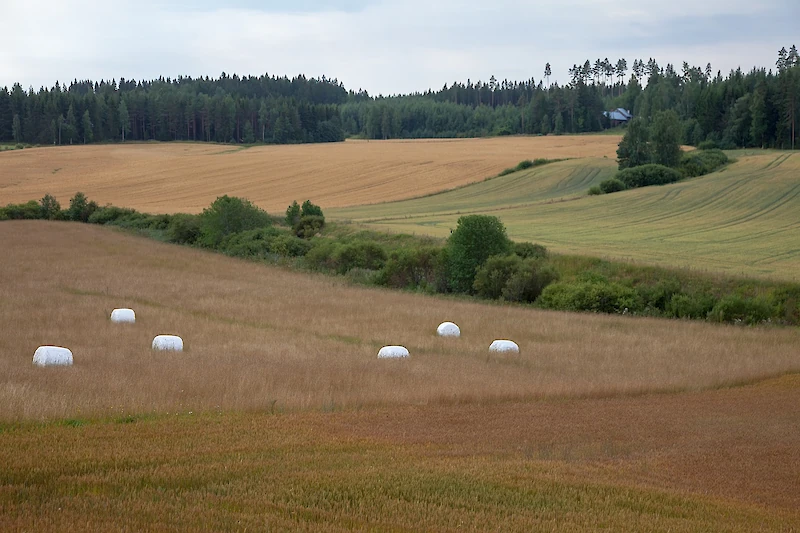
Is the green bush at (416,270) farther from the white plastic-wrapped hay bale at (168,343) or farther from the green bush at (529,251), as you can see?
the white plastic-wrapped hay bale at (168,343)

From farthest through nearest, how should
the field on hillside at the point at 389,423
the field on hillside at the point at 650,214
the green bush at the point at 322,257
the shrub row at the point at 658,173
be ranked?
the shrub row at the point at 658,173 → the green bush at the point at 322,257 → the field on hillside at the point at 650,214 → the field on hillside at the point at 389,423

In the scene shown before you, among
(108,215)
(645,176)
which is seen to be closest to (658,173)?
(645,176)

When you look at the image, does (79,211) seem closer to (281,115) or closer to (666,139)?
(666,139)

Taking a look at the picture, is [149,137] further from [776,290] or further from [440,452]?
[440,452]

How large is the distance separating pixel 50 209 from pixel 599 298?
57.5 metres

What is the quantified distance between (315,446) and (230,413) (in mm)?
3018

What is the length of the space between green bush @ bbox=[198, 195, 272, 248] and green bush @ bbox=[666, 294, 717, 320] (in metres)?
33.2

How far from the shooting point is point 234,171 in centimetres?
10488

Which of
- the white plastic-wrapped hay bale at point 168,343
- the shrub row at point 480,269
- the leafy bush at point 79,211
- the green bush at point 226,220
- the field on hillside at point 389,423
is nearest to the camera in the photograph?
the field on hillside at point 389,423

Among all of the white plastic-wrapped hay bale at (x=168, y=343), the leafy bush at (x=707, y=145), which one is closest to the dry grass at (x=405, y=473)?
the white plastic-wrapped hay bale at (x=168, y=343)

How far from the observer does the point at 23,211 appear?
75.3 m

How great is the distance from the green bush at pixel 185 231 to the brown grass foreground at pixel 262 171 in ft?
47.8

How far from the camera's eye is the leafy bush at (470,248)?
4125 cm

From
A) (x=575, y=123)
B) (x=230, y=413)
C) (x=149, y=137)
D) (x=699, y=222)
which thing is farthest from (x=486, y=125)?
(x=230, y=413)
